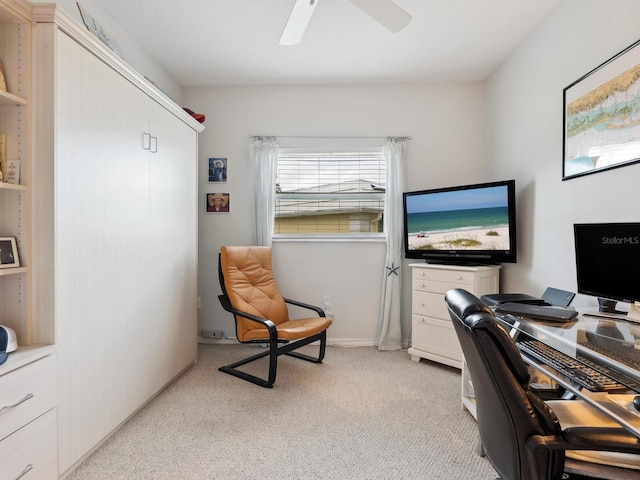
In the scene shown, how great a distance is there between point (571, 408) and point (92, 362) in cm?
216

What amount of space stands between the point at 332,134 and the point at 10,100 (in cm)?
258

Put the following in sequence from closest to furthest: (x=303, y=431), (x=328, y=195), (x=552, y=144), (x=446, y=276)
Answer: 1. (x=303, y=431)
2. (x=552, y=144)
3. (x=446, y=276)
4. (x=328, y=195)

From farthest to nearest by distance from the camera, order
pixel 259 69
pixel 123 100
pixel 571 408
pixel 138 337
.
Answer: pixel 259 69 < pixel 138 337 < pixel 123 100 < pixel 571 408

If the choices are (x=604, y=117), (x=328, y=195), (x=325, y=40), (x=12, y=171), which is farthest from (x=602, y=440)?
(x=328, y=195)

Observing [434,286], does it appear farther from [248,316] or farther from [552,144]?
[248,316]

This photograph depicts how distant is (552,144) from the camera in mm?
2361

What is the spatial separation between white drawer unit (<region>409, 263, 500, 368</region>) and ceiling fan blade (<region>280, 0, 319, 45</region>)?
6.67 ft

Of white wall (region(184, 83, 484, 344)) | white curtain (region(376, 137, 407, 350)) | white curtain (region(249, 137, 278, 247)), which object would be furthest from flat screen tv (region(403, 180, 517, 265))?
white curtain (region(249, 137, 278, 247))

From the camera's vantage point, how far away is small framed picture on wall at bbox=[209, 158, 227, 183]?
11.8 feet

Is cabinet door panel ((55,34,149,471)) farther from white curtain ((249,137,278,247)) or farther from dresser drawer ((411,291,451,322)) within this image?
dresser drawer ((411,291,451,322))

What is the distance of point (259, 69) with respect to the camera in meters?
3.21

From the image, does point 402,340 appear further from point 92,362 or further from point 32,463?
point 32,463

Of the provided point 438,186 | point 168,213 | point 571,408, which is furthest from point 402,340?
point 168,213

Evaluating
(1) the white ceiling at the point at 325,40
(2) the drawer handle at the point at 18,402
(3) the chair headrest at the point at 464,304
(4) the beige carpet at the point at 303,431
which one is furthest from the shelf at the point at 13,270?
(1) the white ceiling at the point at 325,40
